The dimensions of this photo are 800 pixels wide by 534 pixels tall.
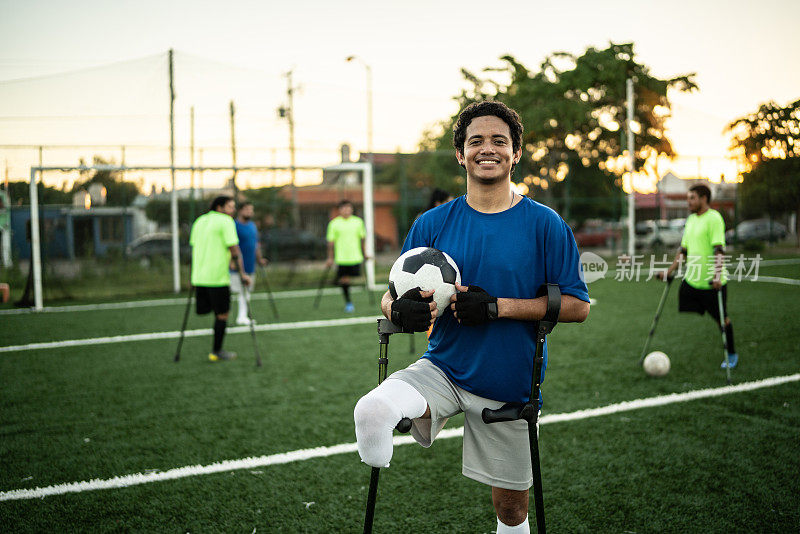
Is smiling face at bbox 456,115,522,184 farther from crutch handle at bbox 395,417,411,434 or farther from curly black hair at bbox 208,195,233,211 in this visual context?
curly black hair at bbox 208,195,233,211

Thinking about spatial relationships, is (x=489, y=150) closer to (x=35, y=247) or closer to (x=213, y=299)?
(x=213, y=299)

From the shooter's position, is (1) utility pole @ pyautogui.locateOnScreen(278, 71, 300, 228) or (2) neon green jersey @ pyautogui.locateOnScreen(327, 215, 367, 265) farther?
(1) utility pole @ pyautogui.locateOnScreen(278, 71, 300, 228)

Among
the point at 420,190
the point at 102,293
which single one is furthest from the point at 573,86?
the point at 102,293

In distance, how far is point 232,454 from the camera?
4.45 m

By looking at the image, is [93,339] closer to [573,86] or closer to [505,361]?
[505,361]

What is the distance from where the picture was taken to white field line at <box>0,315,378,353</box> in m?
8.55

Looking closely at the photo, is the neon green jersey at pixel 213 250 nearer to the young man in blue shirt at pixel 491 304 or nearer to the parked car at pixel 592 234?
the young man in blue shirt at pixel 491 304

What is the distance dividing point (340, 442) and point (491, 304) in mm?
2814

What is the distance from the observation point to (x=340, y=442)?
464 cm

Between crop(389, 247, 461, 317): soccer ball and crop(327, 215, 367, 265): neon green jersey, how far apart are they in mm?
8748

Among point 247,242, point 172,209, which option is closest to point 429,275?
point 247,242

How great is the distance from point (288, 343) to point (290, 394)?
265 cm

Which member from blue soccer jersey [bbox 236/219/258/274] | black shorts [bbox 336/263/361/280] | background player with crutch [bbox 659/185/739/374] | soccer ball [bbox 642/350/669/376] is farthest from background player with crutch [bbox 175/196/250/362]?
background player with crutch [bbox 659/185/739/374]

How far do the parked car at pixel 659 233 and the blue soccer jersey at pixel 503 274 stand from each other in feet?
68.9
